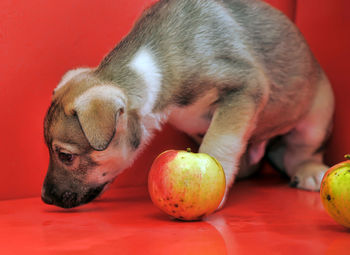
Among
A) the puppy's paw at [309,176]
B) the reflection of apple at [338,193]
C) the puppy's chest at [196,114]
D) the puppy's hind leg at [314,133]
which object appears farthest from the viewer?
the puppy's hind leg at [314,133]

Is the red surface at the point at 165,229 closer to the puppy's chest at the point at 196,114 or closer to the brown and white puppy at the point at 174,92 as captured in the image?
the brown and white puppy at the point at 174,92

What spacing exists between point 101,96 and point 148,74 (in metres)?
0.38

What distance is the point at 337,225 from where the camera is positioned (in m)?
2.40

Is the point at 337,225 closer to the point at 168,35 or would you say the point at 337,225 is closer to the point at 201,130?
the point at 201,130

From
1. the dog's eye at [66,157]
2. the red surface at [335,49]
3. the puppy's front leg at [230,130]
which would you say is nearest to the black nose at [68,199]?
the dog's eye at [66,157]

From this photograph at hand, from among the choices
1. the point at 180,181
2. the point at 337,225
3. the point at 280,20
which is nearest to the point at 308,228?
the point at 337,225

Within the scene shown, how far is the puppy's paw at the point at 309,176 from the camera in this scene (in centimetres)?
338

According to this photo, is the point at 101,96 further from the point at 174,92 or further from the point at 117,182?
the point at 117,182

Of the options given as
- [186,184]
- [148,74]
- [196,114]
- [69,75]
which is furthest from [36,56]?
[186,184]

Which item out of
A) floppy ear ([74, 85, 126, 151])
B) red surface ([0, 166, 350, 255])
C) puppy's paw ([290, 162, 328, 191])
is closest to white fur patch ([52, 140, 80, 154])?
floppy ear ([74, 85, 126, 151])

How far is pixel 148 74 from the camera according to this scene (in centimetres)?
279

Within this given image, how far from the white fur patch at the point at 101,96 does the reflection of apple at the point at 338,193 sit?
104cm

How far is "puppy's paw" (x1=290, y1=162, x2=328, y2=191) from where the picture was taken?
3.38m

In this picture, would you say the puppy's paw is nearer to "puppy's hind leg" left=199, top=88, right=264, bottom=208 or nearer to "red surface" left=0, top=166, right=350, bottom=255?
"red surface" left=0, top=166, right=350, bottom=255
